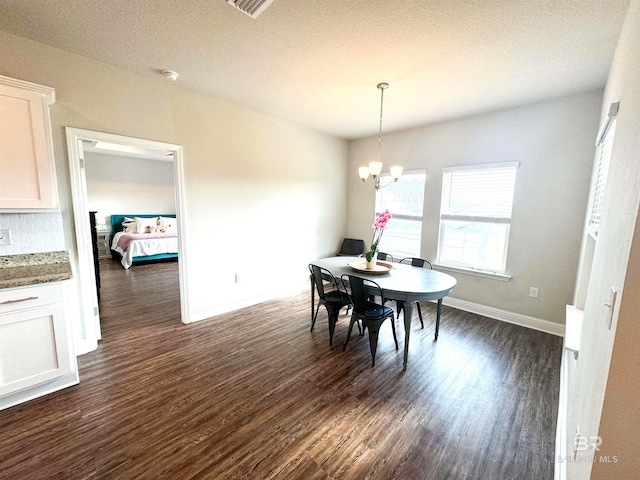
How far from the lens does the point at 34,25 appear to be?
1.94 metres

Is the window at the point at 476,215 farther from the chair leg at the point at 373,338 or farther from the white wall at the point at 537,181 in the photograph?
the chair leg at the point at 373,338

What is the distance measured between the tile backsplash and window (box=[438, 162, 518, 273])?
4.40 metres

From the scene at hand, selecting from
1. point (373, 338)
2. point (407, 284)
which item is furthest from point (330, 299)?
point (407, 284)

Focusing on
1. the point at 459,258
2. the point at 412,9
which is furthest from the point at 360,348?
the point at 412,9

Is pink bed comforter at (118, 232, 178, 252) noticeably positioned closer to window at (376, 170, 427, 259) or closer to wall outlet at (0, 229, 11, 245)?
wall outlet at (0, 229, 11, 245)

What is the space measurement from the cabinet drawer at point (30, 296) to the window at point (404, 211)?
4157mm

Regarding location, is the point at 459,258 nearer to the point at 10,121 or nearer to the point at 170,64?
the point at 170,64

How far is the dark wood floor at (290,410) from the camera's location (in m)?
1.52

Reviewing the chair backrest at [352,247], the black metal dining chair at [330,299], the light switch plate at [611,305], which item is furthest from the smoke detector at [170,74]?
the chair backrest at [352,247]

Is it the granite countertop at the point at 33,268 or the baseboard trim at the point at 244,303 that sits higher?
the granite countertop at the point at 33,268

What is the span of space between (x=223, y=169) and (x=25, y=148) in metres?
1.71

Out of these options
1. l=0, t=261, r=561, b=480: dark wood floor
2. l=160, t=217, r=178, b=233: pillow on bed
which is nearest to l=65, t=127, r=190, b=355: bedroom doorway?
l=0, t=261, r=561, b=480: dark wood floor

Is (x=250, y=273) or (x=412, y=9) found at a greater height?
(x=412, y=9)

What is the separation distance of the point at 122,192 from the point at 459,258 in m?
8.04
